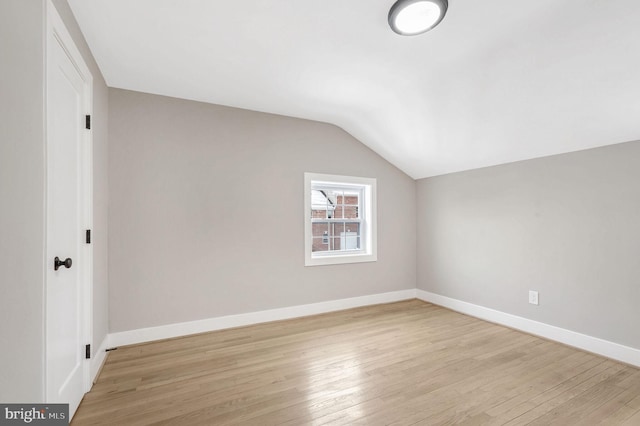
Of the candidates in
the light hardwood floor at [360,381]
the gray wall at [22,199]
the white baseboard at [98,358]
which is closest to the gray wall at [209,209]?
the white baseboard at [98,358]

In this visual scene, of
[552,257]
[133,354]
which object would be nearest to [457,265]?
[552,257]

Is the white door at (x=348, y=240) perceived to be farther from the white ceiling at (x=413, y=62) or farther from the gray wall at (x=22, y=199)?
the gray wall at (x=22, y=199)

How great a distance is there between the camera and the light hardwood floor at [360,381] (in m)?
1.88

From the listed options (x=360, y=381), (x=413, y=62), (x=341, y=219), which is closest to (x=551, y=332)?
(x=360, y=381)

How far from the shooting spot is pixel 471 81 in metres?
2.59

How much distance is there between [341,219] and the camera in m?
Answer: 4.34

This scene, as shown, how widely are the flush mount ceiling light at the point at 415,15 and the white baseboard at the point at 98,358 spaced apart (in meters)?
3.31

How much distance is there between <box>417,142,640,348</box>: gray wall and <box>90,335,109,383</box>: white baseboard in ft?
13.4

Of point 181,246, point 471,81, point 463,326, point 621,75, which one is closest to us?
point 621,75

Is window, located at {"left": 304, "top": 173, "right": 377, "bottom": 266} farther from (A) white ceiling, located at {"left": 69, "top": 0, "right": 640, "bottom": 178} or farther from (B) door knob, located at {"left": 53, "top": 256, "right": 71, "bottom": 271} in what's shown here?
(B) door knob, located at {"left": 53, "top": 256, "right": 71, "bottom": 271}

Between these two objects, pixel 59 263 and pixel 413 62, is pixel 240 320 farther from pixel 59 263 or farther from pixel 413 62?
pixel 413 62

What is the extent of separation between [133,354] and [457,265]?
3.94m

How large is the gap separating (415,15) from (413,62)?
65 cm

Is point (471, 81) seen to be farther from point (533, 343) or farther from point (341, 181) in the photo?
point (533, 343)
